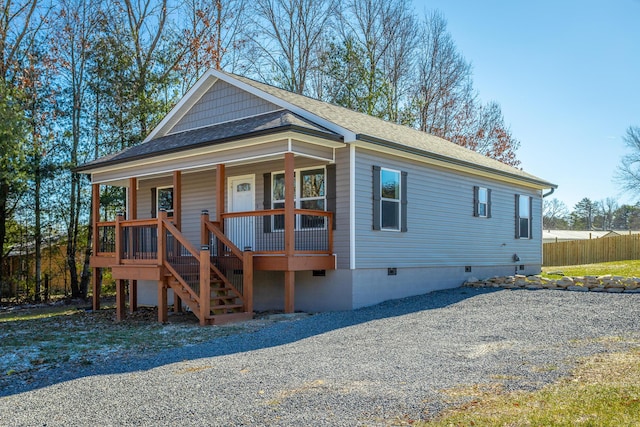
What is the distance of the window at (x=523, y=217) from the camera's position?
1852cm

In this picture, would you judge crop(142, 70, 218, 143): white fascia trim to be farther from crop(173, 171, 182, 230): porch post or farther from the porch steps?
the porch steps

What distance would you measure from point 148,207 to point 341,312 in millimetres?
8107

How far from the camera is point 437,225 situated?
14.8 meters

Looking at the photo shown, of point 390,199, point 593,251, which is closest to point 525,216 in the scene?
point 390,199

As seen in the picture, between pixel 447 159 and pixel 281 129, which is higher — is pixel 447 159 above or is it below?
below

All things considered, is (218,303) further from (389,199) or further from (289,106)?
(289,106)

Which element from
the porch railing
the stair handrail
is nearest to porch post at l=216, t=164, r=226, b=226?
the stair handrail

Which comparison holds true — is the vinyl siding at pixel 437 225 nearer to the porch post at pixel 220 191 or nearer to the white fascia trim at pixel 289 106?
the white fascia trim at pixel 289 106

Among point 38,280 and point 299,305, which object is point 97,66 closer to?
point 38,280

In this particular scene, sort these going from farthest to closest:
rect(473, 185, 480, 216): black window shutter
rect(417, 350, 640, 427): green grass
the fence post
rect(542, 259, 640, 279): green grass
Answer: rect(542, 259, 640, 279): green grass, rect(473, 185, 480, 216): black window shutter, the fence post, rect(417, 350, 640, 427): green grass

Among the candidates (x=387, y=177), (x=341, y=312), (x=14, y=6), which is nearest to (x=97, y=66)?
(x=14, y=6)

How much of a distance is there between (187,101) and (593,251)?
82.2ft

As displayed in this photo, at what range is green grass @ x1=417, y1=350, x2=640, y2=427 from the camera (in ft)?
14.4

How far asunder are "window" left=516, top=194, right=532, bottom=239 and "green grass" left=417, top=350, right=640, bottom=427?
1307 centimetres
